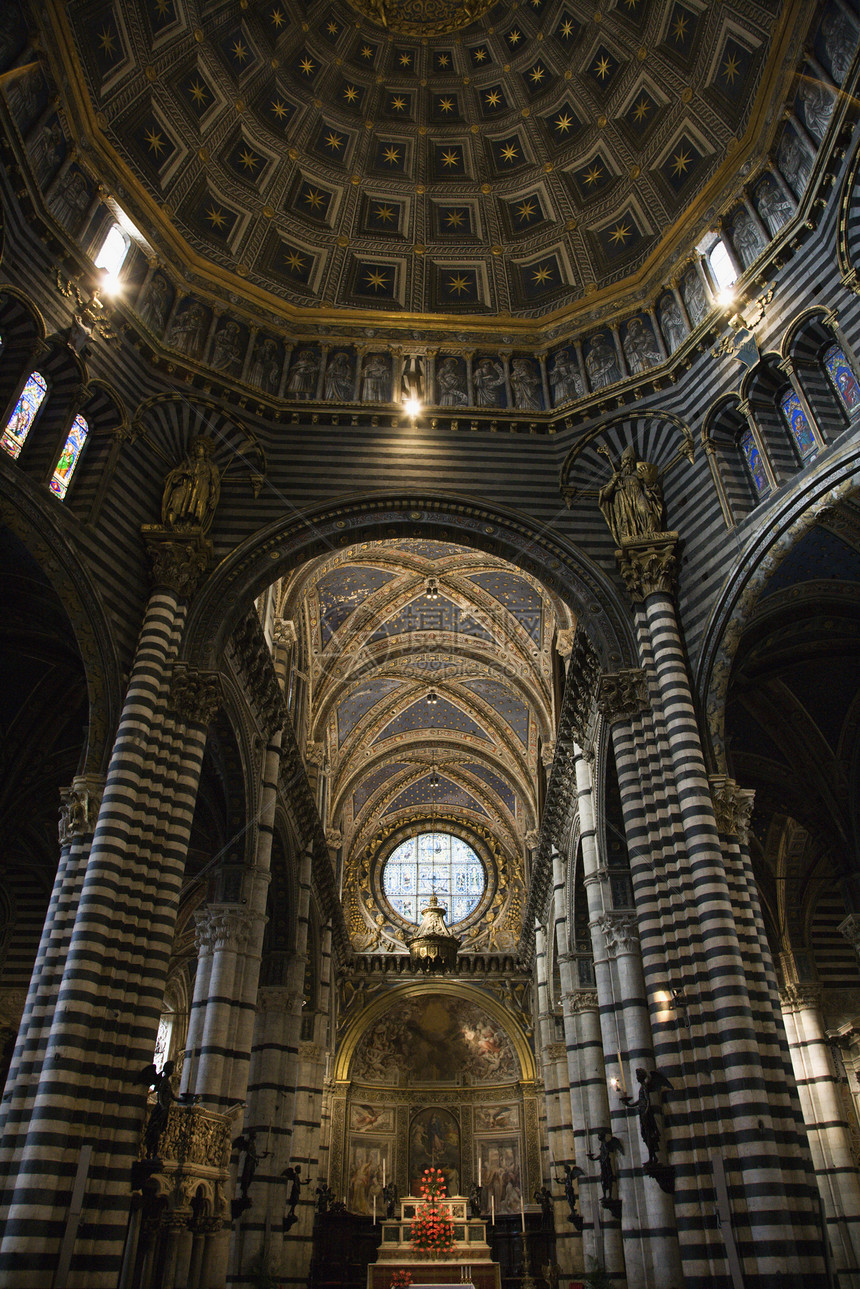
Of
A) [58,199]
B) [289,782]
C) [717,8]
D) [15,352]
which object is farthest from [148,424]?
[717,8]

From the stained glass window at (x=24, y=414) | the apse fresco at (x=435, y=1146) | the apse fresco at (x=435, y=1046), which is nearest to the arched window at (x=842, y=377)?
the stained glass window at (x=24, y=414)

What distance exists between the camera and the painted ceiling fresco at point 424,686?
93.8 feet

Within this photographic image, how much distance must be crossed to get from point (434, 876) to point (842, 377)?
2968 cm

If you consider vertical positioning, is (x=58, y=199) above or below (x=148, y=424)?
above

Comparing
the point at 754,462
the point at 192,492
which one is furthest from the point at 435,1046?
the point at 754,462

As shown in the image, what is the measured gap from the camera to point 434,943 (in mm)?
33969

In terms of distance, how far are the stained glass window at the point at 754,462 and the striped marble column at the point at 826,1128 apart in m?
14.3

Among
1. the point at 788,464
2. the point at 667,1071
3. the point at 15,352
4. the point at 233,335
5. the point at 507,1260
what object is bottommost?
the point at 507,1260

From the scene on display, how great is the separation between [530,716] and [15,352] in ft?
76.1

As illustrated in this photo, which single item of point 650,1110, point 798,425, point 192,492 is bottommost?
point 650,1110

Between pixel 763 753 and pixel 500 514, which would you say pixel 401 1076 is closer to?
pixel 763 753

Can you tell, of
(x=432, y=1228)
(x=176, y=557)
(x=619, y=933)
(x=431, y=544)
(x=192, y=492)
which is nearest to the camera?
(x=176, y=557)

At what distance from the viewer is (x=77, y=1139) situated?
1138cm

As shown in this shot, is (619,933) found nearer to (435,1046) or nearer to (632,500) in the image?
(632,500)
